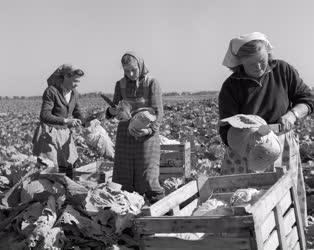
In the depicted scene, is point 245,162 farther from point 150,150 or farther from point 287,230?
point 150,150

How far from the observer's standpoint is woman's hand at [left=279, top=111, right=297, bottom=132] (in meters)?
3.52

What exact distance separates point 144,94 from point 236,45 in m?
1.73

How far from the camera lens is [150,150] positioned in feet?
17.3

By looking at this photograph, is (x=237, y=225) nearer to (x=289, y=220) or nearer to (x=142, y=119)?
(x=289, y=220)

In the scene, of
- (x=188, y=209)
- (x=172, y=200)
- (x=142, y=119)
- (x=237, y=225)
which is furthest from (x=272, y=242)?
(x=142, y=119)

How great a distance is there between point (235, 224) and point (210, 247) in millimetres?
199

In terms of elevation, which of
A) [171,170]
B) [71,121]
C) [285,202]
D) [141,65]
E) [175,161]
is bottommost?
[171,170]

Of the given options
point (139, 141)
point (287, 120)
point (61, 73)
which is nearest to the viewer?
point (287, 120)

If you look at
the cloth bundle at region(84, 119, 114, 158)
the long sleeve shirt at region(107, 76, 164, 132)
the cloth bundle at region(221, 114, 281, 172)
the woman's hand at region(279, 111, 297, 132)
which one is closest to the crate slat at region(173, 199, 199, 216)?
the cloth bundle at region(221, 114, 281, 172)

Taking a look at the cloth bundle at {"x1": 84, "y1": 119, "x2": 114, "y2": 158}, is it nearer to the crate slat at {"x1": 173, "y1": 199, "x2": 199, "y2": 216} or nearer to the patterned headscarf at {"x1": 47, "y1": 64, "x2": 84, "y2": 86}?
the patterned headscarf at {"x1": 47, "y1": 64, "x2": 84, "y2": 86}

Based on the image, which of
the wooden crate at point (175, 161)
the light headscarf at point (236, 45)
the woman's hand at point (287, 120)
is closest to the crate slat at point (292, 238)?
the woman's hand at point (287, 120)

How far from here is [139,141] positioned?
5.25 metres

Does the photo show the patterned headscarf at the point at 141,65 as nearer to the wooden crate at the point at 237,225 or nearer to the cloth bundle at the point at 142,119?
the cloth bundle at the point at 142,119

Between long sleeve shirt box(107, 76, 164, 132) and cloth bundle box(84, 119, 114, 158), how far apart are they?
886mm
